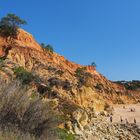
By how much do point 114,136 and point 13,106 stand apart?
59.8 feet

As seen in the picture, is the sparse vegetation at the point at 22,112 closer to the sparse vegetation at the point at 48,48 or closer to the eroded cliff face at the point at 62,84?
the eroded cliff face at the point at 62,84

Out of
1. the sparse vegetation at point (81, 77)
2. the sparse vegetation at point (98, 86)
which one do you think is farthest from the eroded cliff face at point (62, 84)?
the sparse vegetation at point (81, 77)

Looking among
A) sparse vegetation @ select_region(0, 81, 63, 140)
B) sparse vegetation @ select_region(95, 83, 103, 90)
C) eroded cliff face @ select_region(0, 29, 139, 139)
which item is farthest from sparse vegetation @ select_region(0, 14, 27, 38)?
sparse vegetation @ select_region(0, 81, 63, 140)

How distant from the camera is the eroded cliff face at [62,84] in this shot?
23.2 metres

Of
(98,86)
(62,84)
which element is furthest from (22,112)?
(98,86)

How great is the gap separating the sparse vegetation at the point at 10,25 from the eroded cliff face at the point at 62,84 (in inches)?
39.7

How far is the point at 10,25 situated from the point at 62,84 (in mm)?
26460

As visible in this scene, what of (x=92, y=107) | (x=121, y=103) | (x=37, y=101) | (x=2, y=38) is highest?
(x=2, y=38)

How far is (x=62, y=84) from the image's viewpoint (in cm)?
3188

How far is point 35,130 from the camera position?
1073 centimetres

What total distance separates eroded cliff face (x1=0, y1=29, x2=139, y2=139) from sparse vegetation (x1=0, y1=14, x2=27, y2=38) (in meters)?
1.01

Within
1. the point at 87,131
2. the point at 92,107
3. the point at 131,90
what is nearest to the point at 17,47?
the point at 92,107

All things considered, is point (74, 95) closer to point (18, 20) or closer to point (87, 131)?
point (87, 131)

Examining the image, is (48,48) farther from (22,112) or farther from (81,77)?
(22,112)
